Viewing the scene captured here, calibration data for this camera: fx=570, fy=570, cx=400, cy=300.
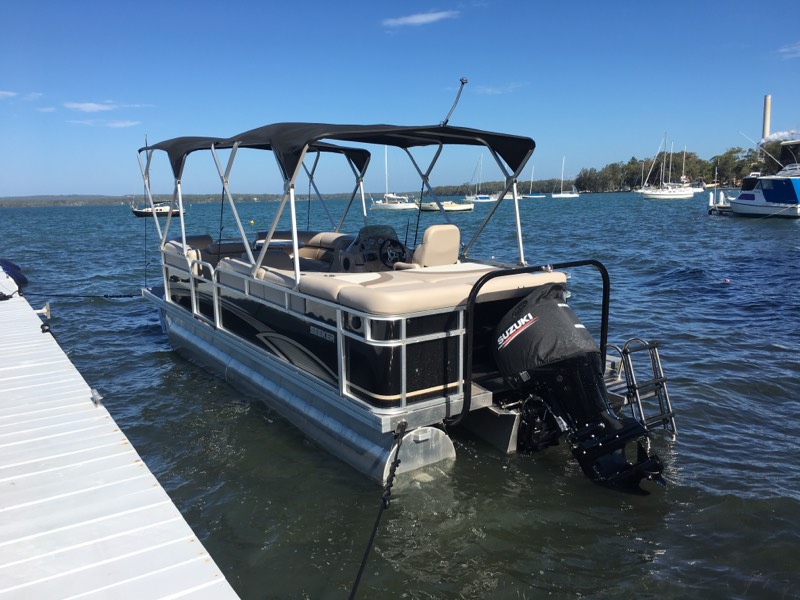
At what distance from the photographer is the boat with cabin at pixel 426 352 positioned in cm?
449

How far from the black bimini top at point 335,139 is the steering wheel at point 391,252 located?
126 centimetres

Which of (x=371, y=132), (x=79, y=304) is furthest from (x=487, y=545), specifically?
(x=79, y=304)

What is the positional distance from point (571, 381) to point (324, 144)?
590cm

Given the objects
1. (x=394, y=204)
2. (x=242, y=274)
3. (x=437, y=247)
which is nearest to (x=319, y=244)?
(x=242, y=274)

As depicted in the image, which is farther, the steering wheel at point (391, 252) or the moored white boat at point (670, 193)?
the moored white boat at point (670, 193)

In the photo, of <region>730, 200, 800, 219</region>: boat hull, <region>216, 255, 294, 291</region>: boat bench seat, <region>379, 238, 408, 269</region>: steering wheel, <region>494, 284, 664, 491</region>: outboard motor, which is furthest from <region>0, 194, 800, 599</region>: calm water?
<region>730, 200, 800, 219</region>: boat hull

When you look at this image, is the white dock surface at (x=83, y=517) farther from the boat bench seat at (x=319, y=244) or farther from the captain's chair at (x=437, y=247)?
the boat bench seat at (x=319, y=244)

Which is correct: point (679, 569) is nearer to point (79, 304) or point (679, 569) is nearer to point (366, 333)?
point (366, 333)

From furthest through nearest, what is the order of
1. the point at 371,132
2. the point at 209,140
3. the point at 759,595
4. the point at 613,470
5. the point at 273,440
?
1. the point at 209,140
2. the point at 273,440
3. the point at 371,132
4. the point at 613,470
5. the point at 759,595

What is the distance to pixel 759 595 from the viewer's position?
359 cm

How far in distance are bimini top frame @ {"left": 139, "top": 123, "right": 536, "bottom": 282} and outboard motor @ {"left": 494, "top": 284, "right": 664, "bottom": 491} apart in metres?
1.77

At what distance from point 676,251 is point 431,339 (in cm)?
1960

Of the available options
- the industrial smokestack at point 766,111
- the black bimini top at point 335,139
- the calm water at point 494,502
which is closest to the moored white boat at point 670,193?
the industrial smokestack at point 766,111

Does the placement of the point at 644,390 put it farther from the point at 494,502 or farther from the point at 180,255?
the point at 180,255
